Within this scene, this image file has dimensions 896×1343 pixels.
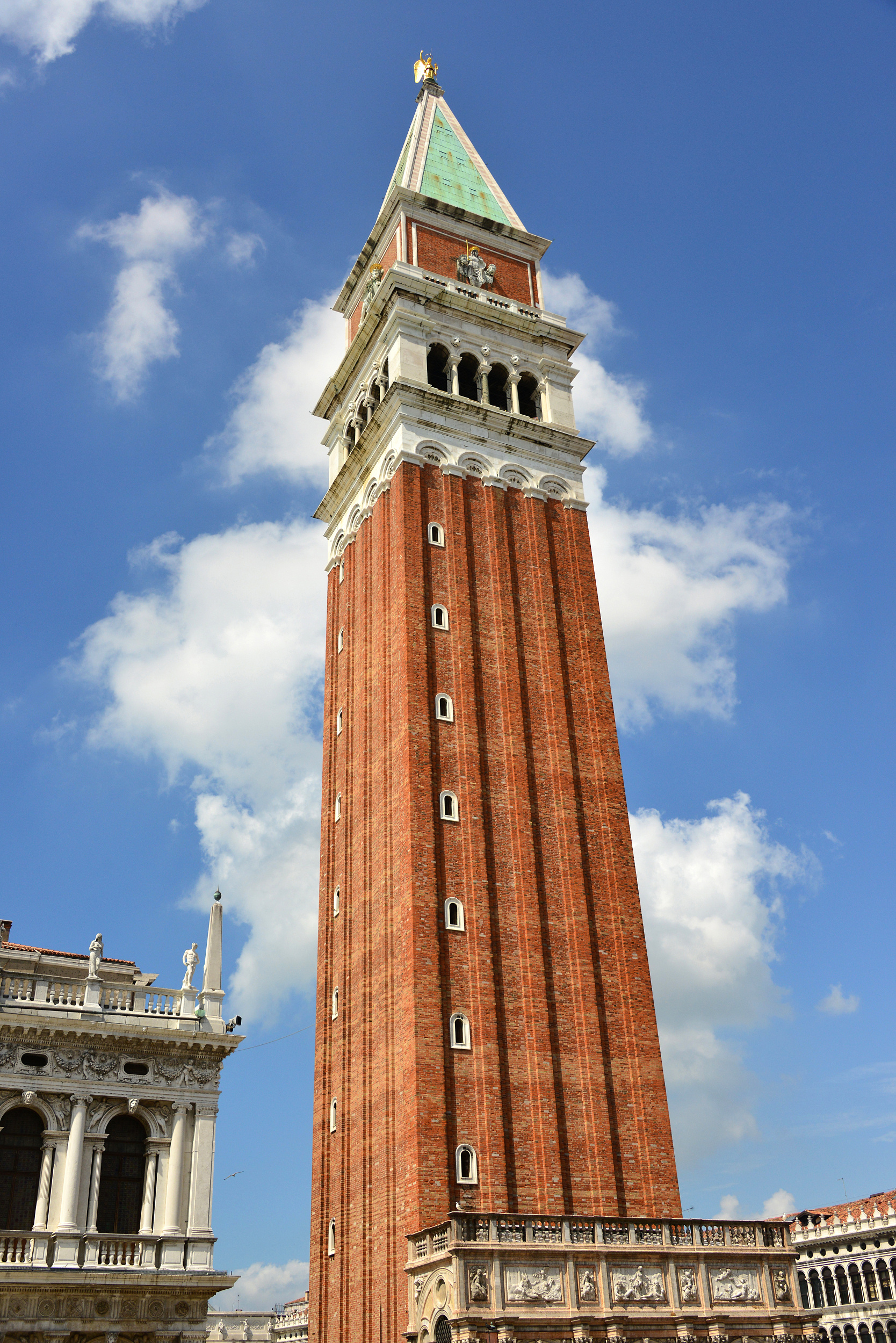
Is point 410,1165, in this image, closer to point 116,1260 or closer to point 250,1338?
point 116,1260

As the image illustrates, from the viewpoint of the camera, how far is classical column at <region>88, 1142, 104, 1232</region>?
33.2 meters

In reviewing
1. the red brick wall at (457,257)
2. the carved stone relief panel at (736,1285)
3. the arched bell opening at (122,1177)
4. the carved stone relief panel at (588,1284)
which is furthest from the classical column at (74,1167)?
the red brick wall at (457,257)

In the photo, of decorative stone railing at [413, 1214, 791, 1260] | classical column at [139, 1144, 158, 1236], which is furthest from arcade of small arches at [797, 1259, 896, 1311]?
classical column at [139, 1144, 158, 1236]

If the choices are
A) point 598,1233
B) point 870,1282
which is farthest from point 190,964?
point 870,1282

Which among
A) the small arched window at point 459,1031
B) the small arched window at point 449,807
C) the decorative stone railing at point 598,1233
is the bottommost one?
the decorative stone railing at point 598,1233

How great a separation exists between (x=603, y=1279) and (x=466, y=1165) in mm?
6121

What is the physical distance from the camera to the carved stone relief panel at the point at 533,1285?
30266 mm

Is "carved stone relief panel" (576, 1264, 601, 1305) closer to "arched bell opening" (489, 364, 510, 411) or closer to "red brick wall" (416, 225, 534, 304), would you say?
"arched bell opening" (489, 364, 510, 411)

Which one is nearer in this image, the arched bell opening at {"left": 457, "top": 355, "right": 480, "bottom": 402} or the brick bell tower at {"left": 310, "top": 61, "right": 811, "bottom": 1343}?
the brick bell tower at {"left": 310, "top": 61, "right": 811, "bottom": 1343}

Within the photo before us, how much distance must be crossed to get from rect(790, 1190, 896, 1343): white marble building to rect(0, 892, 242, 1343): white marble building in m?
70.6

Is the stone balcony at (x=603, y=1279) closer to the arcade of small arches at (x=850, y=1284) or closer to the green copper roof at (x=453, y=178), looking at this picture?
the green copper roof at (x=453, y=178)

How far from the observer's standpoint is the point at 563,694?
48219 millimetres

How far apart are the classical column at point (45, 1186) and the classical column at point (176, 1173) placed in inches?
136

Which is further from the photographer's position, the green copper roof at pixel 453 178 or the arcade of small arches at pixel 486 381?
the green copper roof at pixel 453 178
